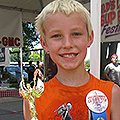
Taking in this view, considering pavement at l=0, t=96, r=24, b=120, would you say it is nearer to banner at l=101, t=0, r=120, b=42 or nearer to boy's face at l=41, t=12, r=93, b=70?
banner at l=101, t=0, r=120, b=42

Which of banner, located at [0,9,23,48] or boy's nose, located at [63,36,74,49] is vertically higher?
banner, located at [0,9,23,48]

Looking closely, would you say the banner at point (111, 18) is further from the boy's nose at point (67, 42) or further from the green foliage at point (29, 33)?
the green foliage at point (29, 33)

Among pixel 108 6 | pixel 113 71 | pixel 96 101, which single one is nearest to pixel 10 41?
pixel 113 71

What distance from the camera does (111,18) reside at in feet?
9.16

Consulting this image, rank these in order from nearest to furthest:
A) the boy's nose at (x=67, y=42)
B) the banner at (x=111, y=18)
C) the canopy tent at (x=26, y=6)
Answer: the boy's nose at (x=67, y=42), the banner at (x=111, y=18), the canopy tent at (x=26, y=6)

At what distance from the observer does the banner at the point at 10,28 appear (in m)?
5.47

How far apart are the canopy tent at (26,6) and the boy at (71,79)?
4.30m

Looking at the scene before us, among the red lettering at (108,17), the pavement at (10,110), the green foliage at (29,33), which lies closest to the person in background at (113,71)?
the red lettering at (108,17)

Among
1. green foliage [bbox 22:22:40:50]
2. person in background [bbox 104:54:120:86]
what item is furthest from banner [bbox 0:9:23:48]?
green foliage [bbox 22:22:40:50]

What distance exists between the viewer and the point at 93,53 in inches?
69.6

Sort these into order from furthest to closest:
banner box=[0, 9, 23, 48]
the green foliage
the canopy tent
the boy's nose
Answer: the green foliage
banner box=[0, 9, 23, 48]
the canopy tent
the boy's nose

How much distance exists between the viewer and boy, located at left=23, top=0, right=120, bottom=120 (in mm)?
898

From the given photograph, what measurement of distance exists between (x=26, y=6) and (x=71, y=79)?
16.2 ft

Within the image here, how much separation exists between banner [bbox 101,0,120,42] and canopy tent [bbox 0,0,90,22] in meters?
2.52
